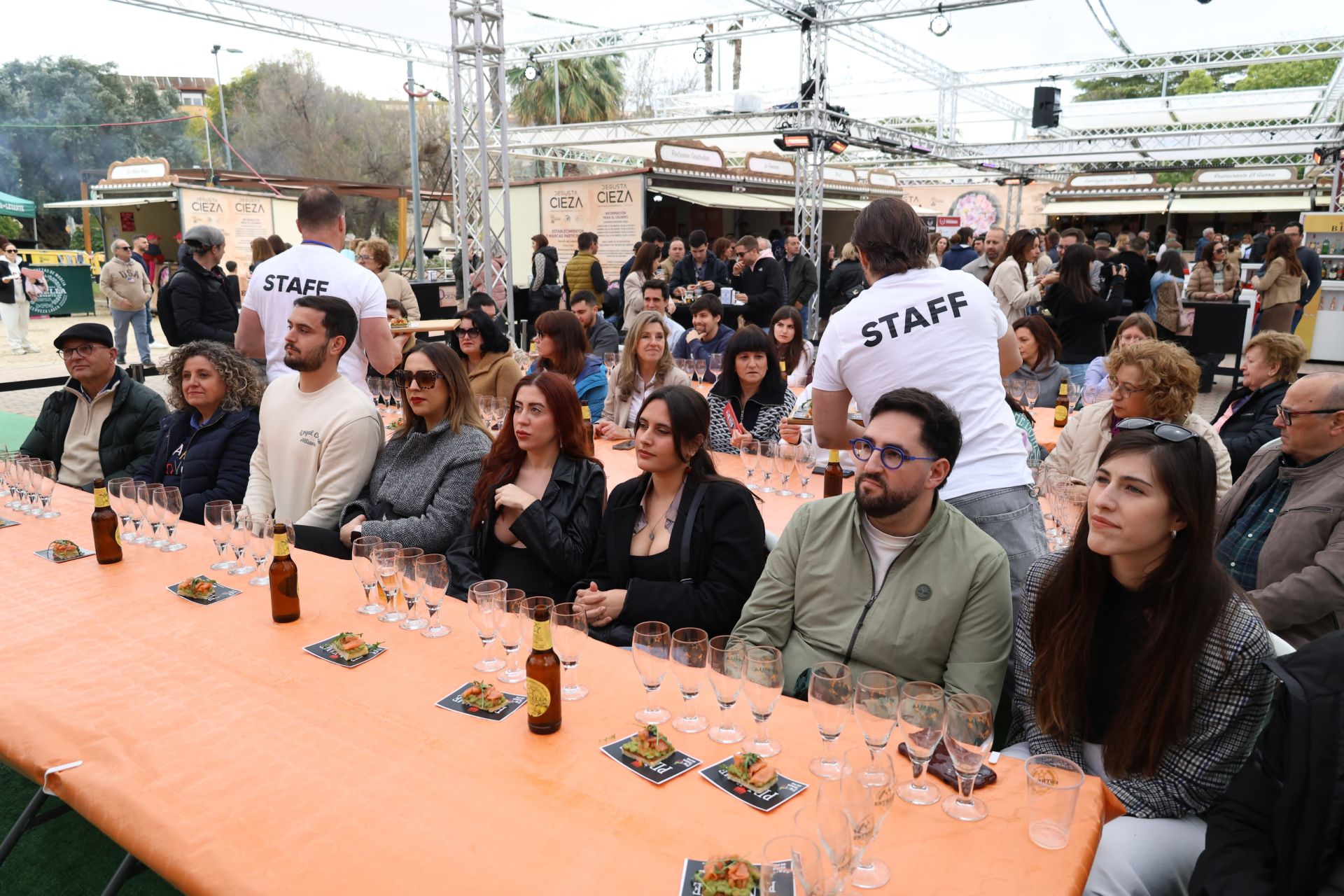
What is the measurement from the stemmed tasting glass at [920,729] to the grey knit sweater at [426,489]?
228cm

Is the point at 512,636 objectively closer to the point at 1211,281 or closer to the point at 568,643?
the point at 568,643

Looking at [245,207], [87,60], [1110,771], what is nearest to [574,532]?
[1110,771]

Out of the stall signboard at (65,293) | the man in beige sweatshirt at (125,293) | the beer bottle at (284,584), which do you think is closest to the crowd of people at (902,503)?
the beer bottle at (284,584)

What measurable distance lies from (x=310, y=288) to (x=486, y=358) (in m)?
1.52

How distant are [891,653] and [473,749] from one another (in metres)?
1.15

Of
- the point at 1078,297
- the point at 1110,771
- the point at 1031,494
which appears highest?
the point at 1078,297

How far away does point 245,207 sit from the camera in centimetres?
1961

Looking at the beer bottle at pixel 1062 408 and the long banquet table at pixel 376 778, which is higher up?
the beer bottle at pixel 1062 408

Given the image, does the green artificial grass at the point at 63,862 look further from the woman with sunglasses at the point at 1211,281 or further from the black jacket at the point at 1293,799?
the woman with sunglasses at the point at 1211,281

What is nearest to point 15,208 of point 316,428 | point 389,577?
point 316,428

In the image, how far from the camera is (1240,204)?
25.7 m

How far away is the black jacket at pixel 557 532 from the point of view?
126 inches

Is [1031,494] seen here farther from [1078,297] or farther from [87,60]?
[87,60]

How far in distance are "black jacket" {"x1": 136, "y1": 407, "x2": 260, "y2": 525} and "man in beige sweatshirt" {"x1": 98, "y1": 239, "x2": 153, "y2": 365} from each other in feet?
28.5
